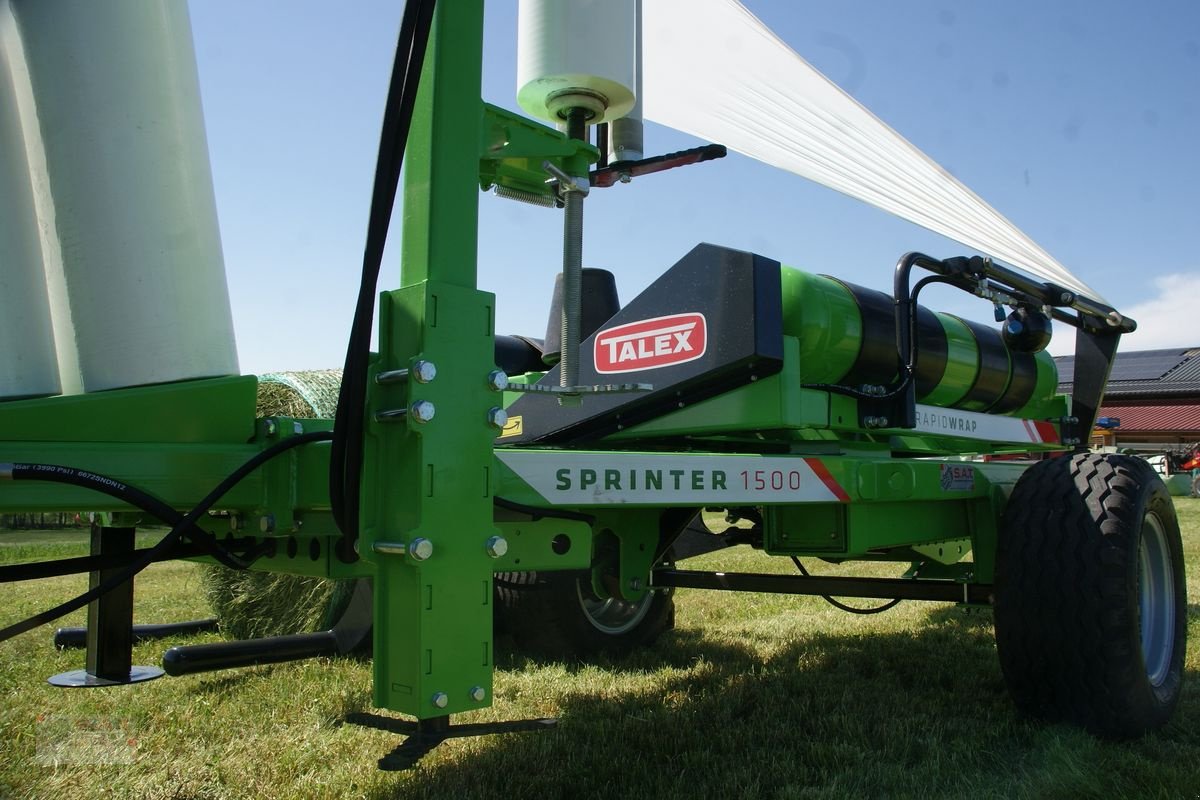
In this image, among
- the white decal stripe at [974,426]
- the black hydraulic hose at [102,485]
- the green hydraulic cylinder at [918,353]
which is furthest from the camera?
the white decal stripe at [974,426]

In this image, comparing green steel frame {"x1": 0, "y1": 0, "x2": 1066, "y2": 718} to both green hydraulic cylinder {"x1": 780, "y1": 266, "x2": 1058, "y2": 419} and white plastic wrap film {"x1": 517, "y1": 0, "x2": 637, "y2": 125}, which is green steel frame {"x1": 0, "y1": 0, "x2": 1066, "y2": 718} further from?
green hydraulic cylinder {"x1": 780, "y1": 266, "x2": 1058, "y2": 419}

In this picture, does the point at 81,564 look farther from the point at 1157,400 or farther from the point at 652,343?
the point at 1157,400

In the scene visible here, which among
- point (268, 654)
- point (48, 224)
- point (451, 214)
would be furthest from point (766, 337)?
point (48, 224)

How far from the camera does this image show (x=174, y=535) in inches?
74.8

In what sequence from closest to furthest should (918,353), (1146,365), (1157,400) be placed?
(918,353), (1157,400), (1146,365)

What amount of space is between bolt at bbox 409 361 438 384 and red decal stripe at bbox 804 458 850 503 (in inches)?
54.9

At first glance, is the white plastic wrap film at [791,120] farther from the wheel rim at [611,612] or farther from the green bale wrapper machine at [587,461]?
the wheel rim at [611,612]

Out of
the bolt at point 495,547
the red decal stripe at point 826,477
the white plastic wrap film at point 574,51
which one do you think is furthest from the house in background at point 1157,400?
the bolt at point 495,547

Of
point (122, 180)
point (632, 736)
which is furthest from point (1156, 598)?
point (122, 180)

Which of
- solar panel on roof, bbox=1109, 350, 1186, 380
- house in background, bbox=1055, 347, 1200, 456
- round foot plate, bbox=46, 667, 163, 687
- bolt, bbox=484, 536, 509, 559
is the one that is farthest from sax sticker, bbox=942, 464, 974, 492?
solar panel on roof, bbox=1109, 350, 1186, 380

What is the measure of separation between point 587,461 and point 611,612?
103 inches

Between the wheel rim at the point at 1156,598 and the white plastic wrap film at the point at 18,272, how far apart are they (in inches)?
140

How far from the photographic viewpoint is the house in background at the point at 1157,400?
29.1 m

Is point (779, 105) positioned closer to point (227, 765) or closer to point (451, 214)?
point (451, 214)
